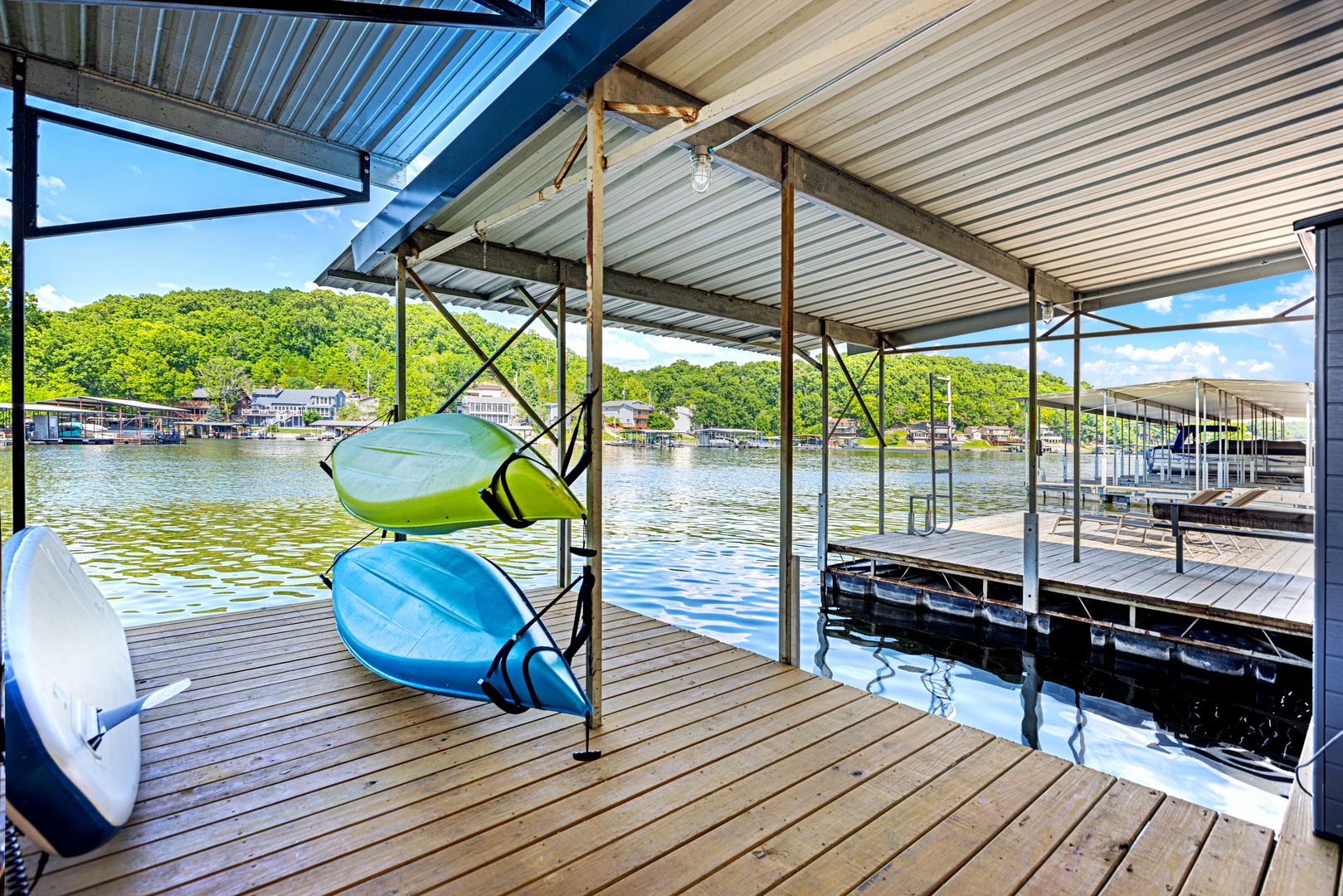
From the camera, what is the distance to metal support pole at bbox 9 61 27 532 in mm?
2562

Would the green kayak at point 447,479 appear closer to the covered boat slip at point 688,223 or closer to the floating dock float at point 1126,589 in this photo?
the covered boat slip at point 688,223

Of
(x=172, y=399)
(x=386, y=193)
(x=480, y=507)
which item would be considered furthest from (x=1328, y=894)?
(x=172, y=399)

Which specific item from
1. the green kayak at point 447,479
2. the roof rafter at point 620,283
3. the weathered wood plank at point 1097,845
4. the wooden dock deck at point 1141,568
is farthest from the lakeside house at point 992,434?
the weathered wood plank at point 1097,845

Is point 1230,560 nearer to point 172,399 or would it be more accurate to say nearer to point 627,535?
point 627,535

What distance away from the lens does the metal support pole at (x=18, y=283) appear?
256 centimetres

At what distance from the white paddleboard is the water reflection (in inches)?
182

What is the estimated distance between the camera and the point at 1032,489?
5852 millimetres

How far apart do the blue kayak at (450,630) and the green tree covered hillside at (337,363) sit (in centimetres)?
2111

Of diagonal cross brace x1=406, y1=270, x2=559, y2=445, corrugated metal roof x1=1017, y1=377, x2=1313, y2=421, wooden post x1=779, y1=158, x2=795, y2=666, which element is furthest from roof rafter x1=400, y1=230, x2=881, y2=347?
corrugated metal roof x1=1017, y1=377, x2=1313, y2=421

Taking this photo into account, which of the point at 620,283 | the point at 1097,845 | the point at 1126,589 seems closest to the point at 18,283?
the point at 620,283

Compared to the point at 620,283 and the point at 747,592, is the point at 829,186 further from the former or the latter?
the point at 747,592

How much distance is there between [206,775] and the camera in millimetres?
2443

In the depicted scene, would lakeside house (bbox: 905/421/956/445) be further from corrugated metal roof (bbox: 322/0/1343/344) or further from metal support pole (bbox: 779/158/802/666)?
metal support pole (bbox: 779/158/802/666)

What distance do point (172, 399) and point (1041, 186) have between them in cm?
4495
